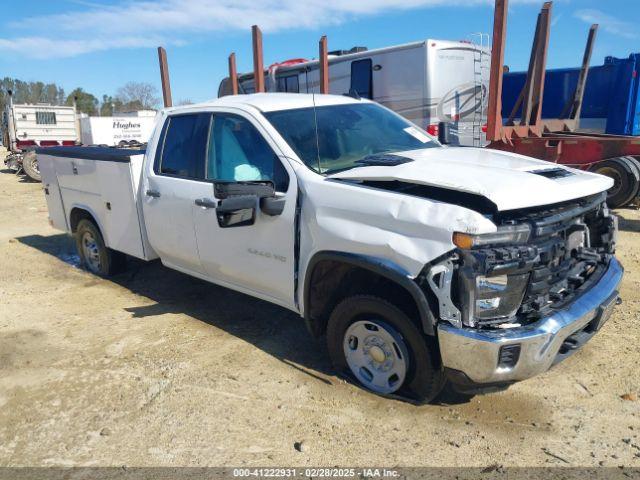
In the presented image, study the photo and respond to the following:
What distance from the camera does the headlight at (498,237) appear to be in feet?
8.96

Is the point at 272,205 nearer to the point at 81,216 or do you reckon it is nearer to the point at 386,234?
the point at 386,234

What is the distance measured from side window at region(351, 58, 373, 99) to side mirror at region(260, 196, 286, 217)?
8789 mm

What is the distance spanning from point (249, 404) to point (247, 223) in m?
1.23

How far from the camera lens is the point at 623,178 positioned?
860cm

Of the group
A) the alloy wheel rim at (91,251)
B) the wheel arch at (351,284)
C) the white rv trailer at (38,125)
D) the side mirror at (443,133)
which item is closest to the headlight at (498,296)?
the wheel arch at (351,284)

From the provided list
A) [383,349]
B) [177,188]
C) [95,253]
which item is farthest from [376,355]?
[95,253]

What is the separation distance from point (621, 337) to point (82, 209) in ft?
18.5

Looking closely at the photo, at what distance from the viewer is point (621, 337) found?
419cm

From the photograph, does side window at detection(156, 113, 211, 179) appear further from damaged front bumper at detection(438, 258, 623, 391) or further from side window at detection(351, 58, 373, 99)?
side window at detection(351, 58, 373, 99)

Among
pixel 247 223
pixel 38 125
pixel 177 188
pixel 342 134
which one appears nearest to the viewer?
pixel 247 223

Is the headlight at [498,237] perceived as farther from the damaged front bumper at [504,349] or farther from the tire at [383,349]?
the tire at [383,349]

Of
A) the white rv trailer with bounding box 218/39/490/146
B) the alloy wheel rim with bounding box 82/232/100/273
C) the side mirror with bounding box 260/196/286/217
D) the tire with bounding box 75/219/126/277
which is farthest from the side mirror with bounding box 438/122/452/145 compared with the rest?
the white rv trailer with bounding box 218/39/490/146

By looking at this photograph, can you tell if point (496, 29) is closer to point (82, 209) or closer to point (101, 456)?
point (82, 209)

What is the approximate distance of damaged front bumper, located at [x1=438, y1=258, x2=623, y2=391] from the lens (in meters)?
2.76
